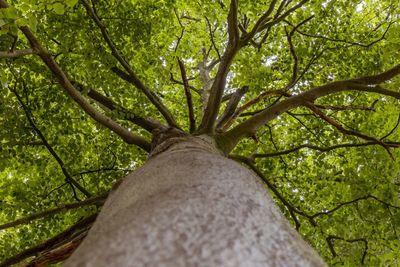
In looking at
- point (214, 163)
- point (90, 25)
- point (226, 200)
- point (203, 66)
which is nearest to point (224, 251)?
point (226, 200)

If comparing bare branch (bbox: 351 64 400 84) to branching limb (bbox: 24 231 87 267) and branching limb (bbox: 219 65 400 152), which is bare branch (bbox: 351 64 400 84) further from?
branching limb (bbox: 24 231 87 267)

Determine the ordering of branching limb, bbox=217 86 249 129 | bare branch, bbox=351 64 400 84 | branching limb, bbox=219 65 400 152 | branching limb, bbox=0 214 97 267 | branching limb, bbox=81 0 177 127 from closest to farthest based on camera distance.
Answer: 1. branching limb, bbox=0 214 97 267
2. bare branch, bbox=351 64 400 84
3. branching limb, bbox=219 65 400 152
4. branching limb, bbox=81 0 177 127
5. branching limb, bbox=217 86 249 129

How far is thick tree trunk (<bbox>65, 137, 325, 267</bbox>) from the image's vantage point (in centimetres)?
97

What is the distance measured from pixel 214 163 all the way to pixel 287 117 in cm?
635

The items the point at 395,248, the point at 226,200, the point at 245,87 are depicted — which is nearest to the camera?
the point at 226,200

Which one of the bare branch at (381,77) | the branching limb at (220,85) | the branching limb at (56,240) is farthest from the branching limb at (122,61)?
the bare branch at (381,77)

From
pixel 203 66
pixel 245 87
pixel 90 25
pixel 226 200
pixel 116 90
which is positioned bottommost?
pixel 226 200

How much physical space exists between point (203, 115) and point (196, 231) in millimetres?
3945

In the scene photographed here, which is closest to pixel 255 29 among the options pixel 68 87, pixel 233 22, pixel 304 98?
pixel 233 22

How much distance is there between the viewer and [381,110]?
21.6 ft

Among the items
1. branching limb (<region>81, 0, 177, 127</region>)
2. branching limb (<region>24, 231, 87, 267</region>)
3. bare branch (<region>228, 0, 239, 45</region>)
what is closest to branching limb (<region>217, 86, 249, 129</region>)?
branching limb (<region>81, 0, 177, 127</region>)

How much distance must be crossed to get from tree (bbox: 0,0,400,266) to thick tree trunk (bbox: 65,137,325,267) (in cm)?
174

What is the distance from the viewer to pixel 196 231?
109 centimetres

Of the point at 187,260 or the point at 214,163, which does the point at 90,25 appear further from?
the point at 187,260
